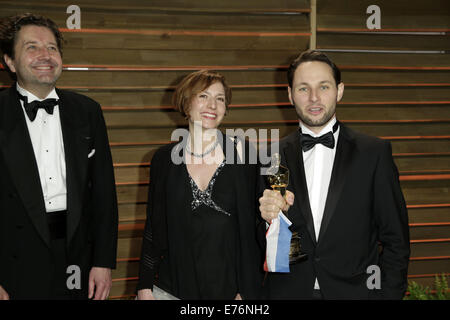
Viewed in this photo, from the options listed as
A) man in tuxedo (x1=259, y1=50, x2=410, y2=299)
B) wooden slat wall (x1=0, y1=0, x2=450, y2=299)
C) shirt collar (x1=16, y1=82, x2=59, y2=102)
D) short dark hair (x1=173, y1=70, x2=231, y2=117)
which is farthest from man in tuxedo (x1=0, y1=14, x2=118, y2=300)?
wooden slat wall (x1=0, y1=0, x2=450, y2=299)

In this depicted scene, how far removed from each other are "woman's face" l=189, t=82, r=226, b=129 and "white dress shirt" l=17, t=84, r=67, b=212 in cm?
72

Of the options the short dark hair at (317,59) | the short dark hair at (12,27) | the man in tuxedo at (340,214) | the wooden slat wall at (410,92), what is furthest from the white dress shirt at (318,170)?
the wooden slat wall at (410,92)

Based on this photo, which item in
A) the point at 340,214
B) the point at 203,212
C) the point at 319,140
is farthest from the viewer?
the point at 203,212

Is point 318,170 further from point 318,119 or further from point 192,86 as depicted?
point 192,86

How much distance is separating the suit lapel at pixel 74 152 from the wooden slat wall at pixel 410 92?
9.09 ft

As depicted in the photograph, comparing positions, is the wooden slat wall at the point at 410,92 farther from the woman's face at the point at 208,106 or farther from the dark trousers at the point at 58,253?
the dark trousers at the point at 58,253

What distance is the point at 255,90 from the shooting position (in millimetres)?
4508

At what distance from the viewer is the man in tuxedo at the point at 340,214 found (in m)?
2.13

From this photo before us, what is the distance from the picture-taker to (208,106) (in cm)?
245

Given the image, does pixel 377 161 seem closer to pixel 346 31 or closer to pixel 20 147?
pixel 20 147

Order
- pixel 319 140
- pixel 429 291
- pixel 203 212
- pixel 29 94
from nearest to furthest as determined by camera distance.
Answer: pixel 319 140 < pixel 203 212 < pixel 29 94 < pixel 429 291

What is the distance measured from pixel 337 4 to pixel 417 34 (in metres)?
0.85

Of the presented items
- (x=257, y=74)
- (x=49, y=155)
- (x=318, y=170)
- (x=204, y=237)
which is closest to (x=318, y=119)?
(x=318, y=170)

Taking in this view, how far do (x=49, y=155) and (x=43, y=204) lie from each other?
0.26 m
